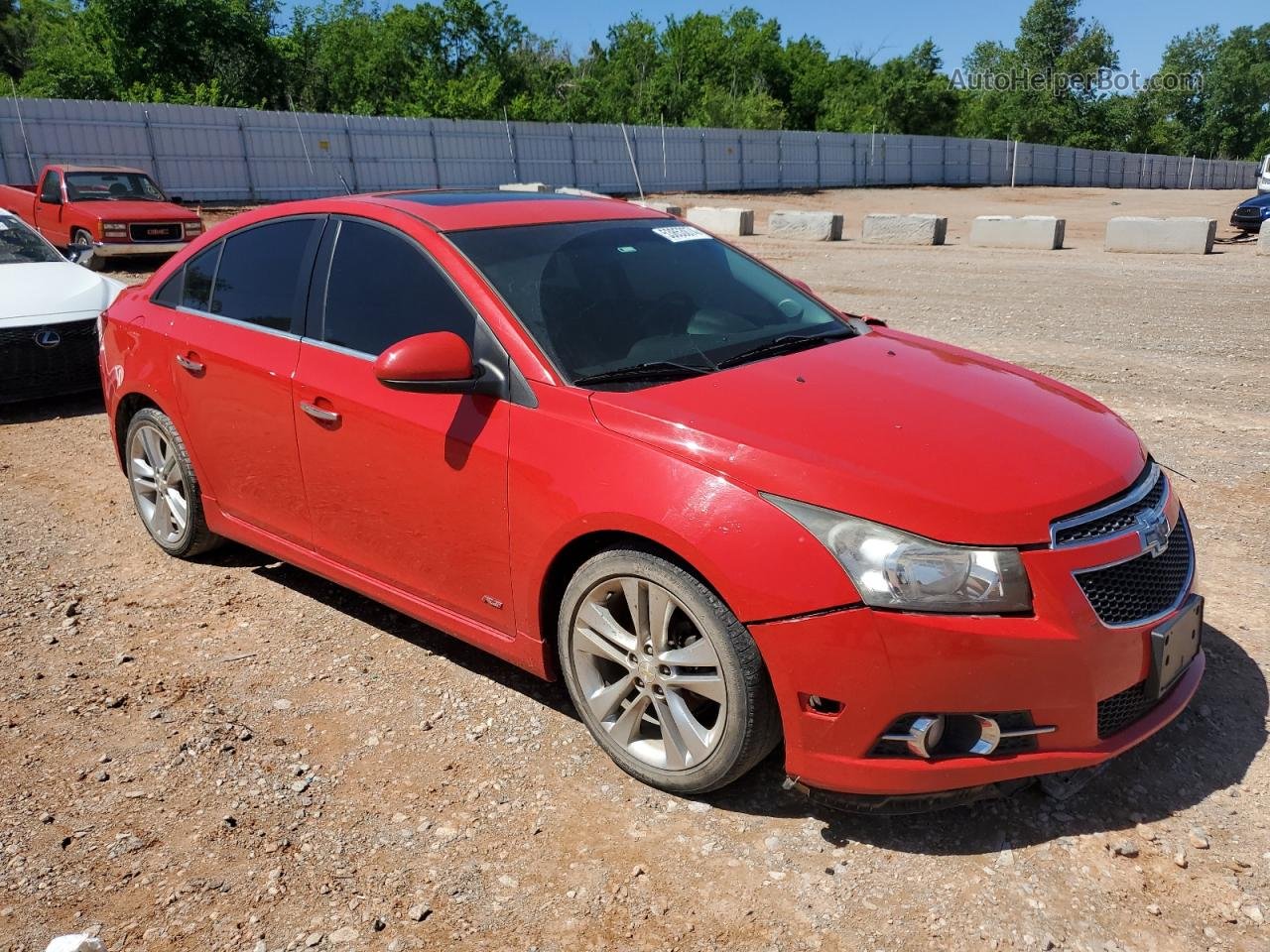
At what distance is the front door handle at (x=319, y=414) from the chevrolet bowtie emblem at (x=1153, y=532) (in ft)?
8.73

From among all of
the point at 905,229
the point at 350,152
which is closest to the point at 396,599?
the point at 905,229

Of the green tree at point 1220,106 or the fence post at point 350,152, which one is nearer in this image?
the fence post at point 350,152

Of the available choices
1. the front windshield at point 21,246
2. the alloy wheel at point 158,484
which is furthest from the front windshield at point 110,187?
the alloy wheel at point 158,484

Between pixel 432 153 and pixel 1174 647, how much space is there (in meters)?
36.2

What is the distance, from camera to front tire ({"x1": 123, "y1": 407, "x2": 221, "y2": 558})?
4.75m

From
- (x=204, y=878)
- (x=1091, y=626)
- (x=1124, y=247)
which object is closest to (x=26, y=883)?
(x=204, y=878)

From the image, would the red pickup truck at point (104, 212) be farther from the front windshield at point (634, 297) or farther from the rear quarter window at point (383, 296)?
the front windshield at point (634, 297)

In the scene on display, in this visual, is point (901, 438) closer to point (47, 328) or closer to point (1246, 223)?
point (47, 328)

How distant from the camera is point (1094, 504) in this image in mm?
2803

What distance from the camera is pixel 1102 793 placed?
3057 millimetres

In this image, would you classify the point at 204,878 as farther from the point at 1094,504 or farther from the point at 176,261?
the point at 176,261

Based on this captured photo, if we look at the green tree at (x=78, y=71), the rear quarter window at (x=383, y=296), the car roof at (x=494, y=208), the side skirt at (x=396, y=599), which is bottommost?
the side skirt at (x=396, y=599)

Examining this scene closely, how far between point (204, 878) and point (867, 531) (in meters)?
2.02

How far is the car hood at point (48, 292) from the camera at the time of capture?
7.76 metres
